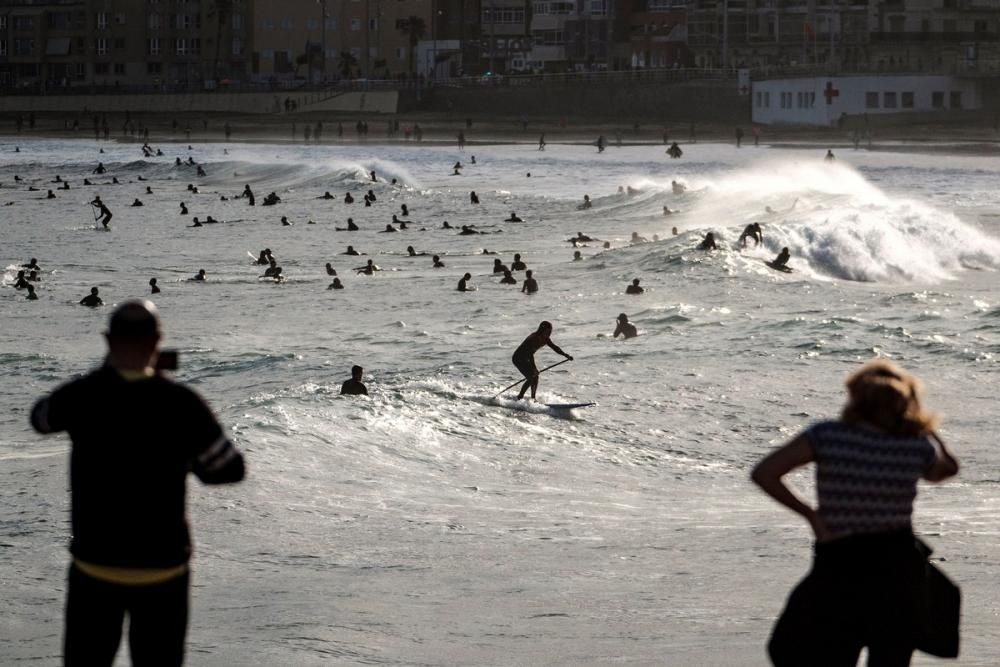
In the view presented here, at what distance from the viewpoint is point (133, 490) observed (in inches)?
207

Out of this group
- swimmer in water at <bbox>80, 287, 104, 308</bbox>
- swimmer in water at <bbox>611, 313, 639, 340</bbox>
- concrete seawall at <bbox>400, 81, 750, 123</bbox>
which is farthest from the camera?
concrete seawall at <bbox>400, 81, 750, 123</bbox>

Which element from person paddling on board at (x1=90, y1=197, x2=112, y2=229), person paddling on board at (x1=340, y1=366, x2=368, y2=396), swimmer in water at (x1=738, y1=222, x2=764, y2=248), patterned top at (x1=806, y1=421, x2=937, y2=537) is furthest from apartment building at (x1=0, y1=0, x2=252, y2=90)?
patterned top at (x1=806, y1=421, x2=937, y2=537)

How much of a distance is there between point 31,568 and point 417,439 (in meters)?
7.37

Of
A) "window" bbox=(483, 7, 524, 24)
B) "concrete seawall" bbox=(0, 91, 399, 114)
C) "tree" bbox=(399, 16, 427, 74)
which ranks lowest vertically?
"concrete seawall" bbox=(0, 91, 399, 114)

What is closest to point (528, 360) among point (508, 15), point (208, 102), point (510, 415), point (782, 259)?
point (510, 415)

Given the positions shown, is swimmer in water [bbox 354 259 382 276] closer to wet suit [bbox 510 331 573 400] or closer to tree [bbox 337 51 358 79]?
wet suit [bbox 510 331 573 400]

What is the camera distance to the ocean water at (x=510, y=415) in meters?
10.3

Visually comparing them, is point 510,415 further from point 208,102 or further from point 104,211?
point 208,102

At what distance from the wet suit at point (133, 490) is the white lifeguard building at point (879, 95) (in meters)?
94.2

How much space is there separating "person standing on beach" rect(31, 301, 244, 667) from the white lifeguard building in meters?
94.2

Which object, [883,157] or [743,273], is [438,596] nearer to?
[743,273]

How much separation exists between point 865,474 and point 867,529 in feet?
0.61

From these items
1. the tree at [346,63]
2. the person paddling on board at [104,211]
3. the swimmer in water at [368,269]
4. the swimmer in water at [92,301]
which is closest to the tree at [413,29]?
the tree at [346,63]

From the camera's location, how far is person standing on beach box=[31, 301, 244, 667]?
5.19 metres
